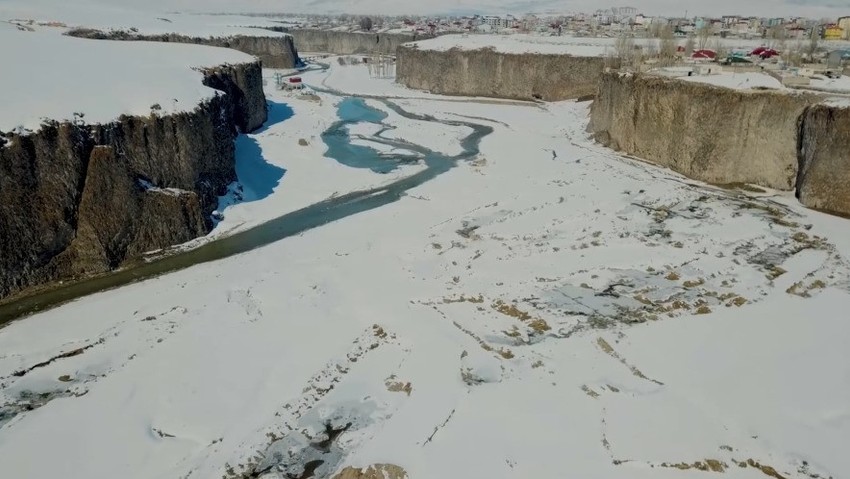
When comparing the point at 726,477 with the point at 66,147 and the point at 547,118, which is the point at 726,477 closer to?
the point at 66,147

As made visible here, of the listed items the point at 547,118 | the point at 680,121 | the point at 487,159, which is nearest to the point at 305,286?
the point at 487,159

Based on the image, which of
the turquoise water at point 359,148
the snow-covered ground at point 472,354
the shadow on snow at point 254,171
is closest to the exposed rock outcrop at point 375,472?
the snow-covered ground at point 472,354

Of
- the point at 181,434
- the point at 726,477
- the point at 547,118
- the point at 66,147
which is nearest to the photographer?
the point at 726,477

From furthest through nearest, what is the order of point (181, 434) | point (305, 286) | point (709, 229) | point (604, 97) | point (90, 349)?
point (604, 97) < point (709, 229) < point (305, 286) < point (90, 349) < point (181, 434)

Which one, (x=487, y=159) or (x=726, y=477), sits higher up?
(x=487, y=159)

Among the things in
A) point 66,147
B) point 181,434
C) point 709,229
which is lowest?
point 181,434

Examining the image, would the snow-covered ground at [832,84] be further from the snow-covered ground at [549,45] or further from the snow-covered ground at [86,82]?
the snow-covered ground at [86,82]
